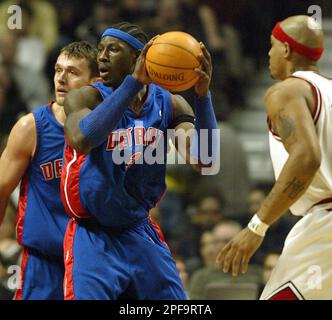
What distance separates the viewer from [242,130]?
8789 millimetres

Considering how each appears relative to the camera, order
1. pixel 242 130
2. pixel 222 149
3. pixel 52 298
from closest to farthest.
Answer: pixel 52 298
pixel 222 149
pixel 242 130

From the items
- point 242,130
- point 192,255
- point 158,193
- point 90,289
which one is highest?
point 158,193

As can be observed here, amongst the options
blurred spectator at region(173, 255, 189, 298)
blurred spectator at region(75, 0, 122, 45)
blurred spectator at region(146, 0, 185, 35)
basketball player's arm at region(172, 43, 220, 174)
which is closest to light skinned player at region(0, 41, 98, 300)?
basketball player's arm at region(172, 43, 220, 174)

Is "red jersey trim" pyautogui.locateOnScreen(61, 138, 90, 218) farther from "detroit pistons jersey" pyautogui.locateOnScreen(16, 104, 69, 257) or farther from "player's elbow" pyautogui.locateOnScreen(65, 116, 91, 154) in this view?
"detroit pistons jersey" pyautogui.locateOnScreen(16, 104, 69, 257)

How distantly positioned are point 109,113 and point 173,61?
15.9 inches

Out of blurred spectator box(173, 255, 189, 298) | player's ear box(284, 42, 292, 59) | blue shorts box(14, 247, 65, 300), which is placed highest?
player's ear box(284, 42, 292, 59)

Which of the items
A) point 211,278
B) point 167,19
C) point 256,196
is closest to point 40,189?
point 211,278

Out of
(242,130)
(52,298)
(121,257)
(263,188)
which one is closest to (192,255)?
(263,188)

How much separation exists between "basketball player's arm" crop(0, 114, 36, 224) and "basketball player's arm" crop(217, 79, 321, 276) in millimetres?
1399

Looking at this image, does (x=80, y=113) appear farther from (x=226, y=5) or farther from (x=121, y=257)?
(x=226, y=5)

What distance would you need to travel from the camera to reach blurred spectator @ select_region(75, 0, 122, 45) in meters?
9.02

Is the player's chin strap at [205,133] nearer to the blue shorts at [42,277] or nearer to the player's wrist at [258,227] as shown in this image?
→ the player's wrist at [258,227]

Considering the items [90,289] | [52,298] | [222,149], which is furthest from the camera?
[222,149]

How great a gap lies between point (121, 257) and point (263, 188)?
364 centimetres
